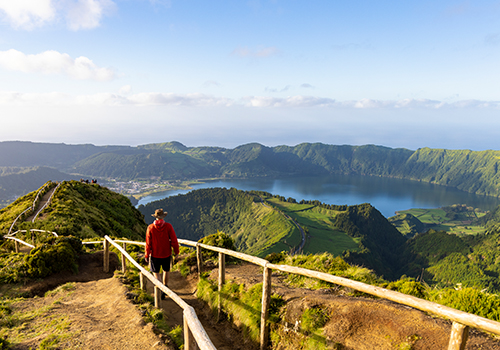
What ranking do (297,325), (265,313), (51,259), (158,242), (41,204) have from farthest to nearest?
(41,204)
(51,259)
(158,242)
(265,313)
(297,325)

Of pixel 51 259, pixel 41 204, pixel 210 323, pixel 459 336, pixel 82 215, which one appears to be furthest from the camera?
pixel 41 204

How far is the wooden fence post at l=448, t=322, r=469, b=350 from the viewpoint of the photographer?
3.77m

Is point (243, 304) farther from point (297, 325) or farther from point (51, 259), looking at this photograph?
point (51, 259)

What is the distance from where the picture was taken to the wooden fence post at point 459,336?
377cm

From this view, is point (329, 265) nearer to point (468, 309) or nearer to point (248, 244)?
point (468, 309)

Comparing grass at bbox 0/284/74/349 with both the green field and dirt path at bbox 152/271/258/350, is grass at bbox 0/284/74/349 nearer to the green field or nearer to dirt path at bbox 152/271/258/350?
dirt path at bbox 152/271/258/350

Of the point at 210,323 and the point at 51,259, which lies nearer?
the point at 210,323

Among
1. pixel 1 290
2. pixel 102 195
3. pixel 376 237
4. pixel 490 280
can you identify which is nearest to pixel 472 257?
pixel 490 280

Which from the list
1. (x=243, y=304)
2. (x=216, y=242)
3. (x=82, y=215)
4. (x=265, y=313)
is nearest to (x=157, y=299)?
(x=243, y=304)

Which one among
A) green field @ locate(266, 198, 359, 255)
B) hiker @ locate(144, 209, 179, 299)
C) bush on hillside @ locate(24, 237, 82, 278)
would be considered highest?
hiker @ locate(144, 209, 179, 299)

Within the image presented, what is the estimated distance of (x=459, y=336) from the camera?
381 centimetres

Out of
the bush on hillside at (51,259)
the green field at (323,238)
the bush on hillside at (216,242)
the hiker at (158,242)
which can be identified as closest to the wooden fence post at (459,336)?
the hiker at (158,242)

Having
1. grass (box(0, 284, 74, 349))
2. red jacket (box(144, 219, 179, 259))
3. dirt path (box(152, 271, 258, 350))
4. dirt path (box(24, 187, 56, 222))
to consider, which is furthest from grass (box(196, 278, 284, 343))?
dirt path (box(24, 187, 56, 222))

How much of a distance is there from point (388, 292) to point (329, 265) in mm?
6165
